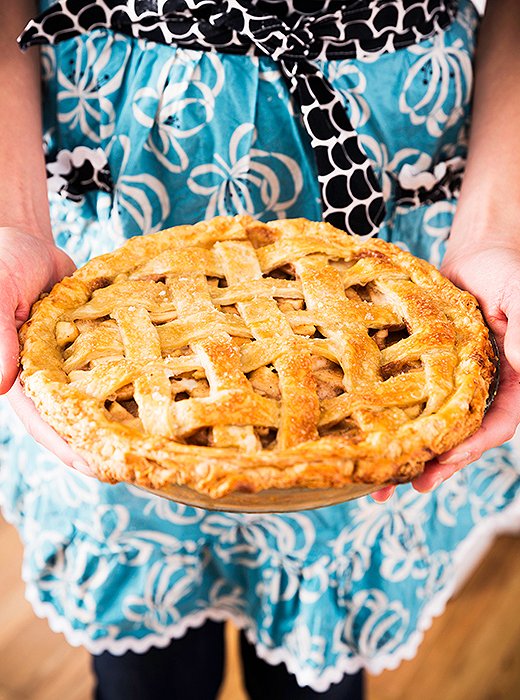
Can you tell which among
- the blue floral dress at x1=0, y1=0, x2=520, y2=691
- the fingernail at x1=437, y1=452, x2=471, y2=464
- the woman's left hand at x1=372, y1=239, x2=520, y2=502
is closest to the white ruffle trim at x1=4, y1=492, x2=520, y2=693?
the blue floral dress at x1=0, y1=0, x2=520, y2=691

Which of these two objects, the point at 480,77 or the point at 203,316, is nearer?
the point at 203,316

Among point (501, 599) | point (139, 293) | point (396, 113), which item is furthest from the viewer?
point (501, 599)

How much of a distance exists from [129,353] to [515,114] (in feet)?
2.03

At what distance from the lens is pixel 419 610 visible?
122cm

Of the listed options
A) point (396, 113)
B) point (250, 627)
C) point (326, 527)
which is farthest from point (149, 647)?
point (396, 113)

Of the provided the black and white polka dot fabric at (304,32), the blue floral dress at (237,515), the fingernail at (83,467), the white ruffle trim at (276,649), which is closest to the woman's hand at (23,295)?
the fingernail at (83,467)

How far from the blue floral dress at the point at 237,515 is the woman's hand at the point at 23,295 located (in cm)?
14

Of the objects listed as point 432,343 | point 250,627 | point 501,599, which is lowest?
point 501,599

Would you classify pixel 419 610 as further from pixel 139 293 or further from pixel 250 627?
pixel 139 293

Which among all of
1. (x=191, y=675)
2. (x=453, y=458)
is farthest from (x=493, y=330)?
(x=191, y=675)

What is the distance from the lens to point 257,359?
0.80 metres

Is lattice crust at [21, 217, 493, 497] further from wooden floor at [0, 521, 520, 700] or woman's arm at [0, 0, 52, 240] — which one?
wooden floor at [0, 521, 520, 700]

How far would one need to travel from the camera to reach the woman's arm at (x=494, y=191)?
0.88 metres

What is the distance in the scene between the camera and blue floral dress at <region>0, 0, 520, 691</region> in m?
0.99
